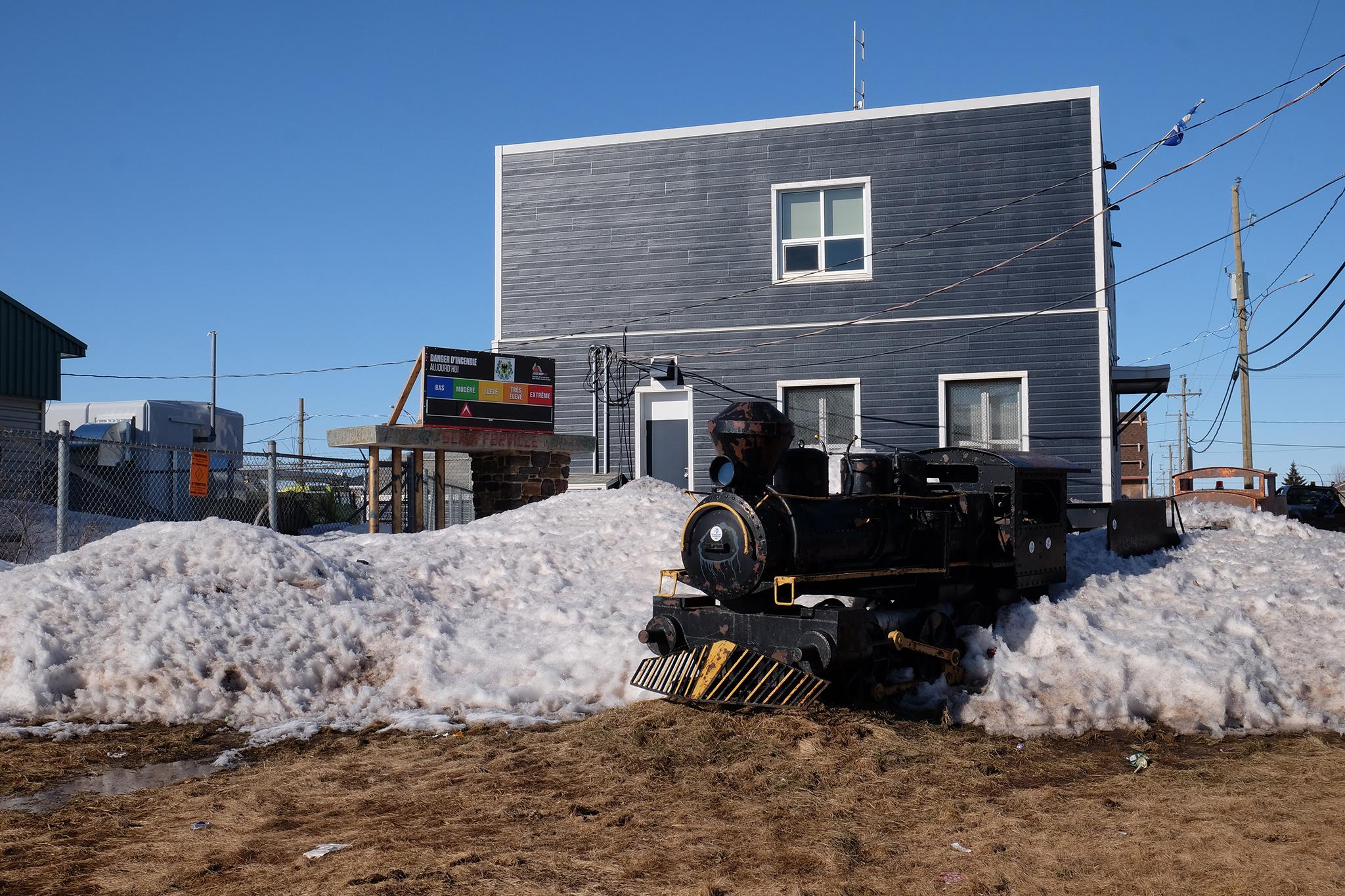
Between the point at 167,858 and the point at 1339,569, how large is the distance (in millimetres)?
10660

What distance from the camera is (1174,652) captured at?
26.2ft

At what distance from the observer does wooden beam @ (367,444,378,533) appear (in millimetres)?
14066

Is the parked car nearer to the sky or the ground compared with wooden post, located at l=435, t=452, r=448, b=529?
nearer to the ground

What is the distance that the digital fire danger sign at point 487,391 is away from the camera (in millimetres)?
15000

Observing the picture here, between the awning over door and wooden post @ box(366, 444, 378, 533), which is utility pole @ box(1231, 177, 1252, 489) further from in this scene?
wooden post @ box(366, 444, 378, 533)

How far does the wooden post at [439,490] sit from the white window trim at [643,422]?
4219 millimetres

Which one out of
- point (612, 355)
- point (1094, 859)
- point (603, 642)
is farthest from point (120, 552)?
point (612, 355)

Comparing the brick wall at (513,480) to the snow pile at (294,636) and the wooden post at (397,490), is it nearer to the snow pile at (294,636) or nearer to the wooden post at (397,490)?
the wooden post at (397,490)

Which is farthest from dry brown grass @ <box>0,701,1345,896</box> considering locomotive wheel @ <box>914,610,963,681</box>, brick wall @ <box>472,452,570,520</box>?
brick wall @ <box>472,452,570,520</box>

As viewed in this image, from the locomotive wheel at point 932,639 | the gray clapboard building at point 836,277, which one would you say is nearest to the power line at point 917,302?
the gray clapboard building at point 836,277

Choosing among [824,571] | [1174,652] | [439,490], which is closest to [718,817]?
[824,571]

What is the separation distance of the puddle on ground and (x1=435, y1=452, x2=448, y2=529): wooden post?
Answer: 353 inches

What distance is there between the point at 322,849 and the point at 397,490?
1051cm

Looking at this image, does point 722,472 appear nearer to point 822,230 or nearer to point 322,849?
point 322,849
